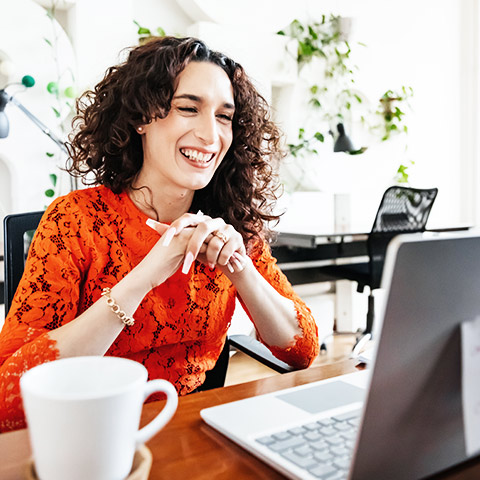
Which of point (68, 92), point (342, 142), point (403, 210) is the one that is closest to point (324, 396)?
point (68, 92)

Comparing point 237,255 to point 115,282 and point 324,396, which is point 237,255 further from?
point 324,396

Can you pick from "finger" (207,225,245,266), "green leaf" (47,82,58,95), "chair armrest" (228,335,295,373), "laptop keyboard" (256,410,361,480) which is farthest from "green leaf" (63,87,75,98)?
"laptop keyboard" (256,410,361,480)

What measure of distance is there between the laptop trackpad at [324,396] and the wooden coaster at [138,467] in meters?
0.27

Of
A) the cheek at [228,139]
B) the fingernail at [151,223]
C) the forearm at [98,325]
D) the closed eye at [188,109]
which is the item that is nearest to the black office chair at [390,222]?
the cheek at [228,139]

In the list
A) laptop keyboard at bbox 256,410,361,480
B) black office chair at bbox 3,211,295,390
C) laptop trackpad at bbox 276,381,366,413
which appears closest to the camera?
laptop keyboard at bbox 256,410,361,480

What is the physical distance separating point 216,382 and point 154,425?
2.83 ft

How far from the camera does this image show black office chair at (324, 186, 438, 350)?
119 inches

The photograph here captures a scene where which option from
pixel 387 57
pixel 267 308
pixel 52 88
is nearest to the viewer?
pixel 267 308

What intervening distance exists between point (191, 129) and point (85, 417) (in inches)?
37.3

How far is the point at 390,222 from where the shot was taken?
3074 millimetres

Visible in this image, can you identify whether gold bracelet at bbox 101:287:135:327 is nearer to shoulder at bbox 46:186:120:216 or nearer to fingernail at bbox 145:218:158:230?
fingernail at bbox 145:218:158:230

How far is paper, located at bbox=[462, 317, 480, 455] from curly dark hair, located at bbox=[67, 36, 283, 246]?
0.89m

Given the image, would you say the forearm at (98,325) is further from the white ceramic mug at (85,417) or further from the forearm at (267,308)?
the white ceramic mug at (85,417)

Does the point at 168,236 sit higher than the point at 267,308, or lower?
higher
